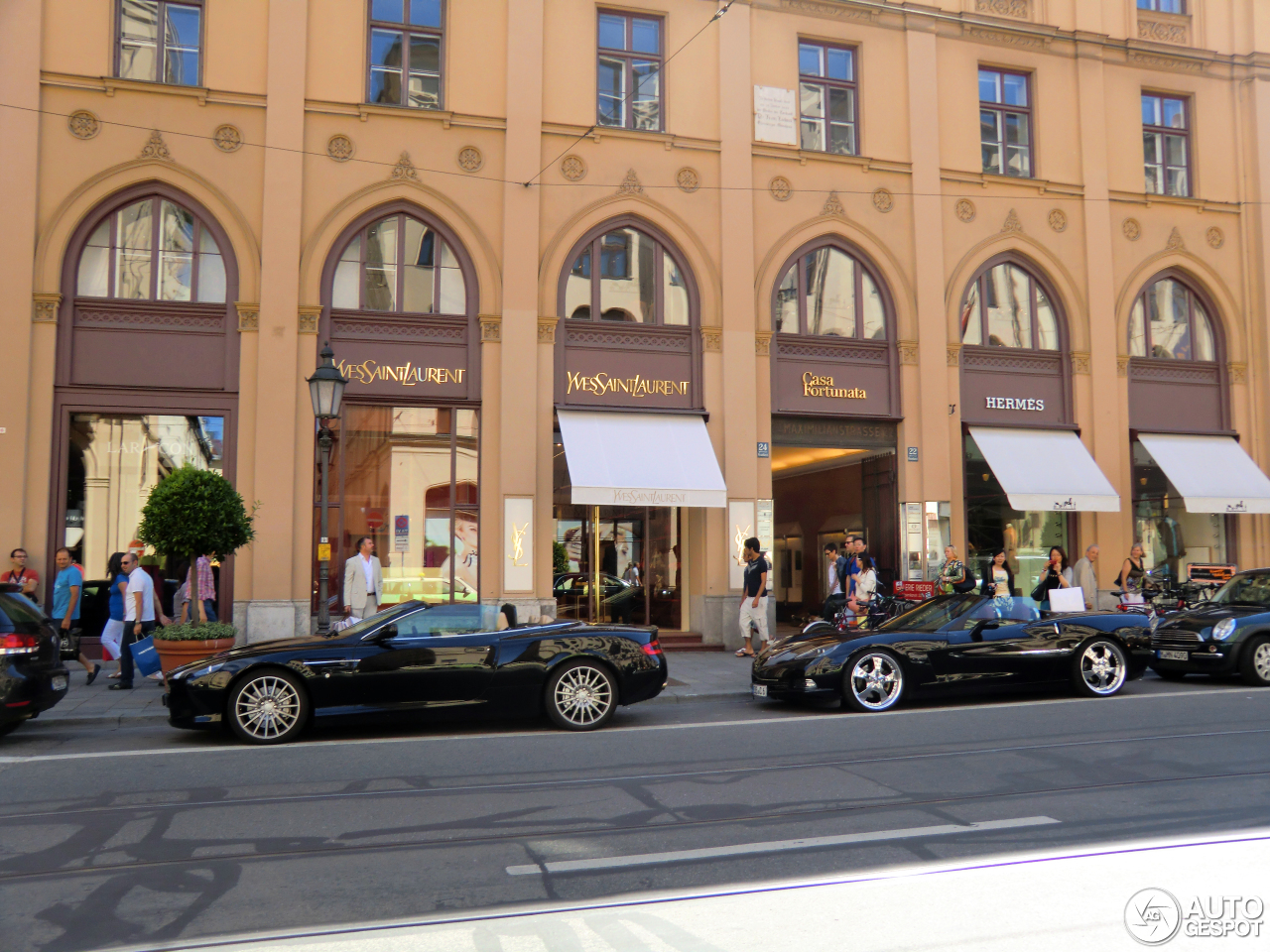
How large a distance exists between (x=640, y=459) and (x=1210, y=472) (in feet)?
39.0

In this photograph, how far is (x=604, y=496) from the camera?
1623 centimetres

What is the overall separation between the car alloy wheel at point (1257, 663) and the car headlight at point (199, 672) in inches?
469


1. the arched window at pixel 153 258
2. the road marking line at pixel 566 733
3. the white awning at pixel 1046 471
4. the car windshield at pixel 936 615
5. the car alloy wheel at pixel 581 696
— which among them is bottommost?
the road marking line at pixel 566 733

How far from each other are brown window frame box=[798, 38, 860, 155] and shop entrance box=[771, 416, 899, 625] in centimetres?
537

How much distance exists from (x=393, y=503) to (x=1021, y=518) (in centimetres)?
1204

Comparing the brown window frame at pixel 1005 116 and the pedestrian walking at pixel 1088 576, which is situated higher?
the brown window frame at pixel 1005 116

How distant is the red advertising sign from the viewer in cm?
1714

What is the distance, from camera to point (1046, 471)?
62.7ft

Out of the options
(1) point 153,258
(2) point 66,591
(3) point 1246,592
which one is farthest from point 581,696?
(1) point 153,258

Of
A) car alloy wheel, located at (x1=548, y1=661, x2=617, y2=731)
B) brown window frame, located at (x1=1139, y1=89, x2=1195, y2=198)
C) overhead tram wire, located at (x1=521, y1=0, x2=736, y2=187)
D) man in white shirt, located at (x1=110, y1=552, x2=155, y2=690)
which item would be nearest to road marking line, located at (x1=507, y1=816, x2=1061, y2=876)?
car alloy wheel, located at (x1=548, y1=661, x2=617, y2=731)

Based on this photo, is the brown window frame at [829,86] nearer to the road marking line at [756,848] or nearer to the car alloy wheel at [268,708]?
the car alloy wheel at [268,708]

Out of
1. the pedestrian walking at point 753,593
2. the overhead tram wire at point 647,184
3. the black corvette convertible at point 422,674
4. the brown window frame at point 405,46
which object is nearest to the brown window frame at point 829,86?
the overhead tram wire at point 647,184

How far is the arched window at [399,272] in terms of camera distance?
55.7 feet

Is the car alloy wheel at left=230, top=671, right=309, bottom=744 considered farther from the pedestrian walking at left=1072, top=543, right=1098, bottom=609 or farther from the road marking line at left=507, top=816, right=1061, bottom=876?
the pedestrian walking at left=1072, top=543, right=1098, bottom=609
